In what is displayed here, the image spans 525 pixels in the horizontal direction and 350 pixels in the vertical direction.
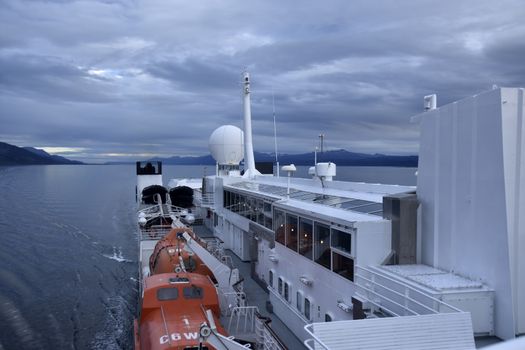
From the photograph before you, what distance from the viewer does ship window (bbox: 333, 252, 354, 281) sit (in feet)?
42.0

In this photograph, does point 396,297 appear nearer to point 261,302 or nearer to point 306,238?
point 306,238

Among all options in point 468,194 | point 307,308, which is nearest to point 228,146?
point 307,308

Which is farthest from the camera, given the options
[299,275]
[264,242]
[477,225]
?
[264,242]

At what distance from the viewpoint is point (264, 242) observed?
2197cm

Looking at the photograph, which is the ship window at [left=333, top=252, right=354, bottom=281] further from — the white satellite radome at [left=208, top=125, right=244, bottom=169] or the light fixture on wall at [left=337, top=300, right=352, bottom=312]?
the white satellite radome at [left=208, top=125, right=244, bottom=169]

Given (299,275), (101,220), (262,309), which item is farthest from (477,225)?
(101,220)

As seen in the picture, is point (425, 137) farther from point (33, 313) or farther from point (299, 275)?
point (33, 313)

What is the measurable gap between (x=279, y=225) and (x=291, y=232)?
1.52 metres

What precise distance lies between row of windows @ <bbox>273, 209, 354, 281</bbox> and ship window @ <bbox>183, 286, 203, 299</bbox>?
371 centimetres

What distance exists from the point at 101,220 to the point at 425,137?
4872 cm

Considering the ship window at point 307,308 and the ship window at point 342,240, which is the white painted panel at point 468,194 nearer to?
the ship window at point 342,240

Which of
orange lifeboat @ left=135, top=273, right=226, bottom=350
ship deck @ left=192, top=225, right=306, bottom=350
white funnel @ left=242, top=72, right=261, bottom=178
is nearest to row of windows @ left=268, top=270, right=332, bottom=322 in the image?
ship deck @ left=192, top=225, right=306, bottom=350

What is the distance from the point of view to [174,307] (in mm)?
16141

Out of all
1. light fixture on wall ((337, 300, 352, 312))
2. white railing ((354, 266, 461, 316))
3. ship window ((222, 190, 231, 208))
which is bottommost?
light fixture on wall ((337, 300, 352, 312))
